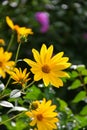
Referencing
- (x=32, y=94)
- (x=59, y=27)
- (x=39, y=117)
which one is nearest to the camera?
(x=39, y=117)

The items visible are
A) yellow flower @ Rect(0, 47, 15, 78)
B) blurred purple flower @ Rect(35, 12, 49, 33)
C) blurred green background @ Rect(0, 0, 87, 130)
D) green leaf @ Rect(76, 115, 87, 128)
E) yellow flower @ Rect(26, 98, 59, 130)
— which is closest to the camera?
yellow flower @ Rect(26, 98, 59, 130)

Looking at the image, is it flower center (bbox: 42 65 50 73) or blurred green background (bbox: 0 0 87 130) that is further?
blurred green background (bbox: 0 0 87 130)

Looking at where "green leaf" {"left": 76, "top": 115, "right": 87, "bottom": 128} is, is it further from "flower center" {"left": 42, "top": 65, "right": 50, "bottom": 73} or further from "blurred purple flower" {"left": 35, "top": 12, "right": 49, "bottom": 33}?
"blurred purple flower" {"left": 35, "top": 12, "right": 49, "bottom": 33}

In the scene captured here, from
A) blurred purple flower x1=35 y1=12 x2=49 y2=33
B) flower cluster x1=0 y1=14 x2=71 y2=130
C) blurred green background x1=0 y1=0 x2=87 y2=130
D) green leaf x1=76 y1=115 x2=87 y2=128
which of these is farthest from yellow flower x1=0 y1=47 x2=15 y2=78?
blurred purple flower x1=35 y1=12 x2=49 y2=33

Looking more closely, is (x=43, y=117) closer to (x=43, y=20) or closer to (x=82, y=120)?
(x=82, y=120)

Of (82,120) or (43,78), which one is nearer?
(43,78)

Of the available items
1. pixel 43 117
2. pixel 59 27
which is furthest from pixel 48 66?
pixel 59 27
